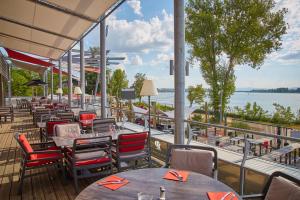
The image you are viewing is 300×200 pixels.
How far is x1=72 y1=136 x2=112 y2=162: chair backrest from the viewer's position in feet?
11.6

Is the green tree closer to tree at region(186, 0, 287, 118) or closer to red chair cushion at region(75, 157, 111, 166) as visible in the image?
tree at region(186, 0, 287, 118)

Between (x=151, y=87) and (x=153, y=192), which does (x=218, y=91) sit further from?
(x=153, y=192)

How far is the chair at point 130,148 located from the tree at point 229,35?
16638 mm

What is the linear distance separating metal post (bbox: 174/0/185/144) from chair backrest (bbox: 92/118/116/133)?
2095 millimetres

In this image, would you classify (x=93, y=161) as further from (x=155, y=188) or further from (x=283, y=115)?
(x=283, y=115)

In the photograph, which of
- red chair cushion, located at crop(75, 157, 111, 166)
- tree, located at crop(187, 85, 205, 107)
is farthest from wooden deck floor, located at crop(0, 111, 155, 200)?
tree, located at crop(187, 85, 205, 107)

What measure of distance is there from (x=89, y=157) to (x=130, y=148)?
0.64 meters

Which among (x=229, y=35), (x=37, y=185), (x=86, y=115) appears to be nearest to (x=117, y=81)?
(x=229, y=35)

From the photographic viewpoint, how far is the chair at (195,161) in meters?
2.67

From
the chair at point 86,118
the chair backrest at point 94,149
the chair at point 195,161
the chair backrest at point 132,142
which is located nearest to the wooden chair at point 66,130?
the chair backrest at point 94,149

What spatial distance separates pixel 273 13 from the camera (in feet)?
56.4

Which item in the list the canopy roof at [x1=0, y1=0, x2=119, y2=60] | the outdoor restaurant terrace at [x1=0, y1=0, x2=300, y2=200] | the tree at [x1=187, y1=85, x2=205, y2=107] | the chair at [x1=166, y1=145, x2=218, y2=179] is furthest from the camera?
the tree at [x1=187, y1=85, x2=205, y2=107]

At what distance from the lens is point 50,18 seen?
701cm

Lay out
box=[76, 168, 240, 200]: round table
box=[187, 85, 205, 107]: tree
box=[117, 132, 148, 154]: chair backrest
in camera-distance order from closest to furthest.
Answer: box=[76, 168, 240, 200]: round table → box=[117, 132, 148, 154]: chair backrest → box=[187, 85, 205, 107]: tree
